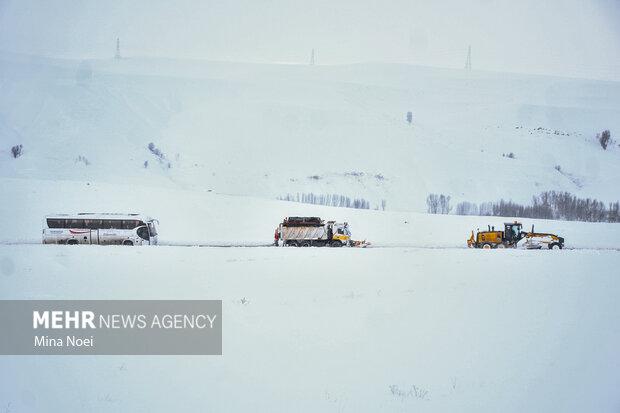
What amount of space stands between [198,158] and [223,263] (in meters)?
96.5

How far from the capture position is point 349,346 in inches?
653

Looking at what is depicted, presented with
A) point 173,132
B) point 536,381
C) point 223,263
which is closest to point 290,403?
point 536,381

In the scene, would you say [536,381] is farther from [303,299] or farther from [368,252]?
[368,252]

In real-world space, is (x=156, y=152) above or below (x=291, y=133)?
below

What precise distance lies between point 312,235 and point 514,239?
14981mm

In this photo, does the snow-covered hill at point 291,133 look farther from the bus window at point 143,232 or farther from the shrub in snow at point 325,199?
the bus window at point 143,232

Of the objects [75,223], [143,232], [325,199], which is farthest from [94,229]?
[325,199]

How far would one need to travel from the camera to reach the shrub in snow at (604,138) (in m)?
149

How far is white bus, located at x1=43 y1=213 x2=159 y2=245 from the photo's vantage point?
4244 cm

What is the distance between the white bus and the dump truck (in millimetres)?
10260

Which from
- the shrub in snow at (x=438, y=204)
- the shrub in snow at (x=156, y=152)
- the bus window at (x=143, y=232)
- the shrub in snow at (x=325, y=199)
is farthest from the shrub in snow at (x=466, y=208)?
the bus window at (x=143, y=232)

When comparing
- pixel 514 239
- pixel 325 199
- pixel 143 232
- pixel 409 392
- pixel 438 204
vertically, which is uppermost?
pixel 325 199

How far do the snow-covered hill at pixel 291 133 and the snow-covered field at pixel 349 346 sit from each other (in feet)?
276

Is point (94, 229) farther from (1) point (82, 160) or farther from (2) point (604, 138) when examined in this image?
(2) point (604, 138)
